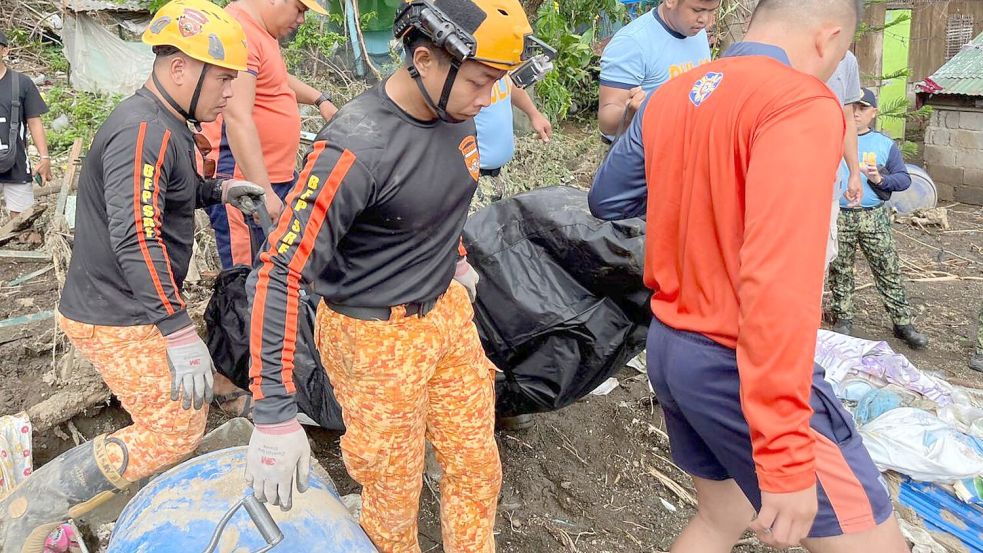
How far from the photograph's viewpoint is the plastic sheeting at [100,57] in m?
8.23

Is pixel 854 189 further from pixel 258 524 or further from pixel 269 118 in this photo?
pixel 258 524

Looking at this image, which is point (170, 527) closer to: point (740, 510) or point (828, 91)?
point (740, 510)

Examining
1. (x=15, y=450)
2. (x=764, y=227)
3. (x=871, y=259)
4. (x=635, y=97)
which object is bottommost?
(x=871, y=259)

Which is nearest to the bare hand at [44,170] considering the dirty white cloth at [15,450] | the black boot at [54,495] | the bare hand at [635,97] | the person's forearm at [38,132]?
the person's forearm at [38,132]

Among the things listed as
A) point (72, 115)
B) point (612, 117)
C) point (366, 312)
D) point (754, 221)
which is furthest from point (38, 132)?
point (754, 221)

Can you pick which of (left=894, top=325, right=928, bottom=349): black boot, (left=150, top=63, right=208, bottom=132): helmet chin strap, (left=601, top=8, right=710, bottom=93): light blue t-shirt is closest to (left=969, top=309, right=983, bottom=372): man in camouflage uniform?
(left=894, top=325, right=928, bottom=349): black boot

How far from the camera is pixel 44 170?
584cm

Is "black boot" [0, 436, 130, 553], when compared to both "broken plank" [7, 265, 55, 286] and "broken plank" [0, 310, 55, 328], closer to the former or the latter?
"broken plank" [0, 310, 55, 328]

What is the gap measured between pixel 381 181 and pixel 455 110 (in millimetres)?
280

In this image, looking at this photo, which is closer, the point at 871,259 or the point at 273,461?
the point at 273,461

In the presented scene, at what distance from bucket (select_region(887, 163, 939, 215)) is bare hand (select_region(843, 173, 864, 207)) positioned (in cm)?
350

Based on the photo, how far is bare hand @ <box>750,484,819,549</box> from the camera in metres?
1.55

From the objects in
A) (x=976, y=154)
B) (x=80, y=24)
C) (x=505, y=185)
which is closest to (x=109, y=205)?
(x=505, y=185)

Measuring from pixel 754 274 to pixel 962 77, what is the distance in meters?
9.28
